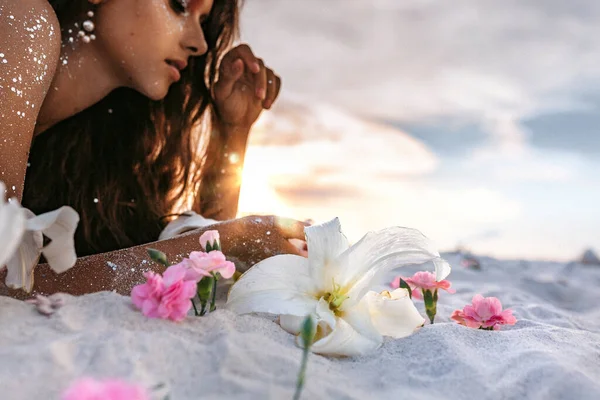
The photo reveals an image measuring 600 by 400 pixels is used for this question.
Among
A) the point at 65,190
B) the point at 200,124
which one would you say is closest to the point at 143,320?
the point at 65,190

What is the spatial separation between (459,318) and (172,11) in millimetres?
1592

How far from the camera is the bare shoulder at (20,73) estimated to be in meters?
1.46

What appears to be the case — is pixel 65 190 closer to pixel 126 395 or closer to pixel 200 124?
pixel 200 124

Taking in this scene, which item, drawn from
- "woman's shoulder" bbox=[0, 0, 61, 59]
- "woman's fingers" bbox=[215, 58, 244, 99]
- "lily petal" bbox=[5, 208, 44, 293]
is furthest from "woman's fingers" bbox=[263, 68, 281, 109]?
"lily petal" bbox=[5, 208, 44, 293]

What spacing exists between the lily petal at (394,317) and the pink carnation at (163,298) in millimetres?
370

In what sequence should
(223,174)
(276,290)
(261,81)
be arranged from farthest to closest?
1. (223,174)
2. (261,81)
3. (276,290)

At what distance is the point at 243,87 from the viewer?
113 inches

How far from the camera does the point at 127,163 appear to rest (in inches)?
118

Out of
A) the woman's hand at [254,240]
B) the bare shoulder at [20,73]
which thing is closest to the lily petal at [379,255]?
the woman's hand at [254,240]

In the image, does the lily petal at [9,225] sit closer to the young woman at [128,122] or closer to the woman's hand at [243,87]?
the young woman at [128,122]

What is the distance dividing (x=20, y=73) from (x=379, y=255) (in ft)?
3.46

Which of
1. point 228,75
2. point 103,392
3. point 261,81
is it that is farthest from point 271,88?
point 103,392

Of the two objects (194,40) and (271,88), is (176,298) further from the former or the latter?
(271,88)

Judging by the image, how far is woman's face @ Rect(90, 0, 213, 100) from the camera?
2.17 m
